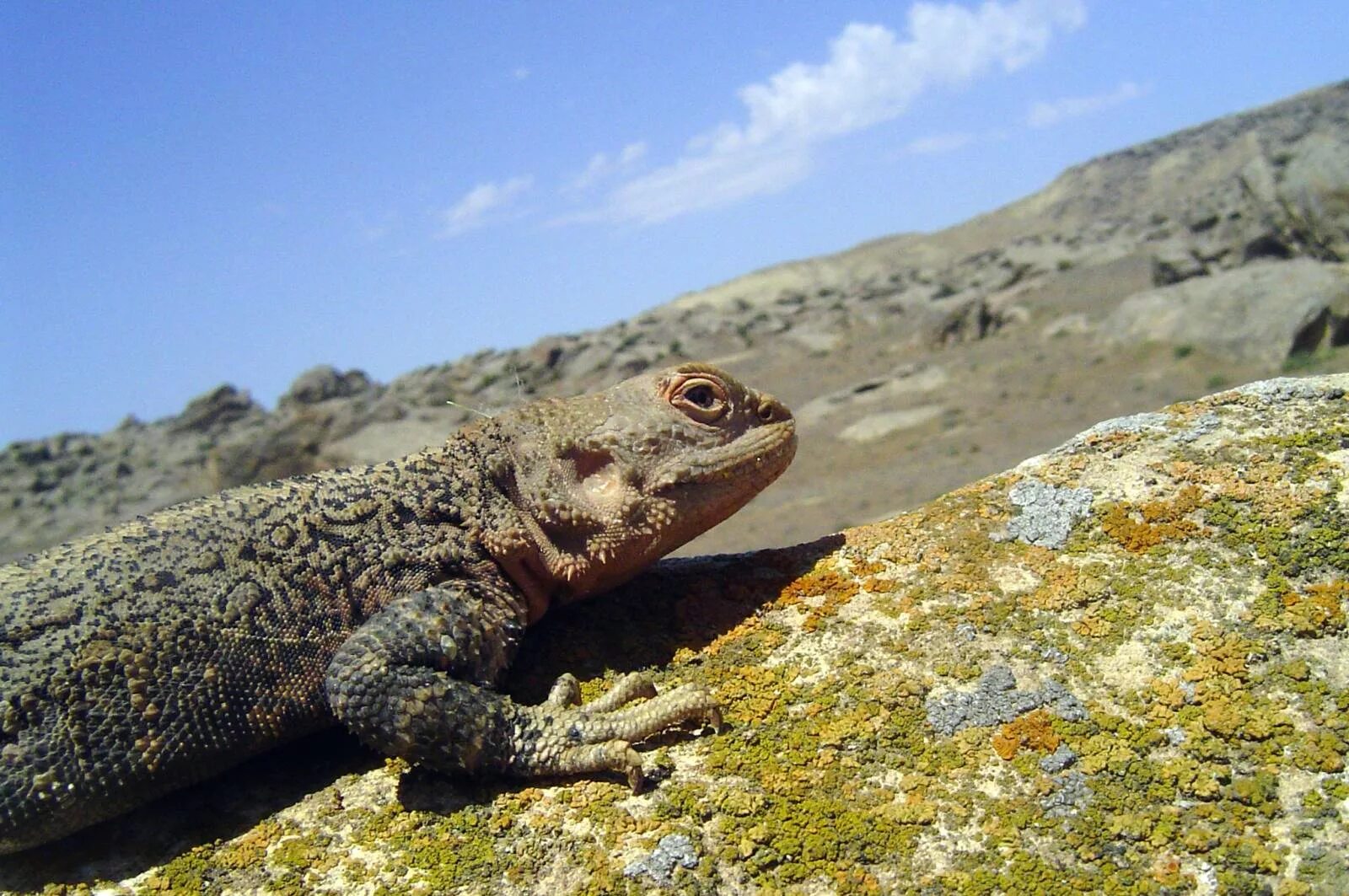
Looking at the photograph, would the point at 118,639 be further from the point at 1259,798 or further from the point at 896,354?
the point at 896,354

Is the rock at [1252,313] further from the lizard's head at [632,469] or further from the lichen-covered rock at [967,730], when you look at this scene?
the lizard's head at [632,469]

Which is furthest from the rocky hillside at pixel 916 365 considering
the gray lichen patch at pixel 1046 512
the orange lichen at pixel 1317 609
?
the orange lichen at pixel 1317 609

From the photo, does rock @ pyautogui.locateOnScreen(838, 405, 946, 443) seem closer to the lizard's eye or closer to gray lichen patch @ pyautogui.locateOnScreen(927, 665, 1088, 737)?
the lizard's eye

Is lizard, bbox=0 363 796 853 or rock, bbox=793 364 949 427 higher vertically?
lizard, bbox=0 363 796 853

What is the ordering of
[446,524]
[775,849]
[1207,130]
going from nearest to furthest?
[775,849], [446,524], [1207,130]

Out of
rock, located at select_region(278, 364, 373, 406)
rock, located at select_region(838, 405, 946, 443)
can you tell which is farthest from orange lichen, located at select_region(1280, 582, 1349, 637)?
rock, located at select_region(278, 364, 373, 406)

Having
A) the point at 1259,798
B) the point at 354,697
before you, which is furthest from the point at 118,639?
the point at 1259,798
